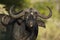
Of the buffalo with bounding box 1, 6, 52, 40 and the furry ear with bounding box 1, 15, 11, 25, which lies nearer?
the buffalo with bounding box 1, 6, 52, 40

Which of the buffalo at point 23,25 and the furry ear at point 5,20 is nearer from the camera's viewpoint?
the buffalo at point 23,25

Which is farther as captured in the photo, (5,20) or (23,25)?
(5,20)

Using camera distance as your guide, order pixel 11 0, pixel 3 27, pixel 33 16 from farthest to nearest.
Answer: pixel 11 0 → pixel 3 27 → pixel 33 16

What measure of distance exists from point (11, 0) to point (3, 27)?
7.60 metres

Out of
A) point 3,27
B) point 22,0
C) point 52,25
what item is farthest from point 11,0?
point 3,27

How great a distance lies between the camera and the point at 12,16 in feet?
47.9

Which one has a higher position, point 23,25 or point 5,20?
point 5,20

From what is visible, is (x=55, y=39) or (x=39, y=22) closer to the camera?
(x=39, y=22)

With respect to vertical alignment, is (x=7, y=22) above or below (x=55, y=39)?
above

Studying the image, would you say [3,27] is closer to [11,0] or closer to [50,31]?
[50,31]

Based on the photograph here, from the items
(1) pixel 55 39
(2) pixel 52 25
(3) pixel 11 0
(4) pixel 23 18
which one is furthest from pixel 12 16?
(3) pixel 11 0

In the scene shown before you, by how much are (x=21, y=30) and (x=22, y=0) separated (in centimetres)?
978

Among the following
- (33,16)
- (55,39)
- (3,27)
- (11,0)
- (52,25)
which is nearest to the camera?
(33,16)

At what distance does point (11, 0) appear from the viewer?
22797 mm
